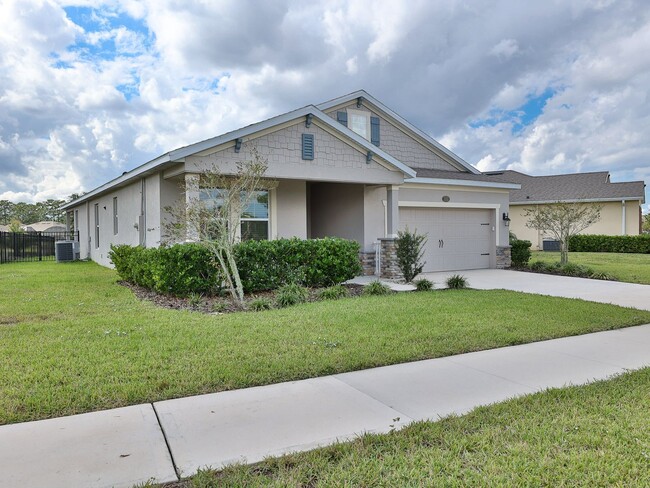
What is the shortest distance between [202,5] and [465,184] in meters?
9.75

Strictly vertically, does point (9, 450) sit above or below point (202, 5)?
below

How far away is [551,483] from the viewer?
2.79 m

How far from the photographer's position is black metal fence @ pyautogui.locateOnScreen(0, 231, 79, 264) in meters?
21.2

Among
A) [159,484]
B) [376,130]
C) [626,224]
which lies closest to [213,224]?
[159,484]

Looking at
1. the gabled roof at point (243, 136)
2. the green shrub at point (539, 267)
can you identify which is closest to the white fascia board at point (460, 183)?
the gabled roof at point (243, 136)

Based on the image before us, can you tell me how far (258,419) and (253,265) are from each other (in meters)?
6.65

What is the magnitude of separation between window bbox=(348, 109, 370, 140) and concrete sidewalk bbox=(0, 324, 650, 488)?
471 inches

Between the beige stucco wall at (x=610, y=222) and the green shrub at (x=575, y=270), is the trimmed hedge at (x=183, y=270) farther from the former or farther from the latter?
the beige stucco wall at (x=610, y=222)

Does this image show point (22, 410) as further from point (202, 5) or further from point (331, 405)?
point (202, 5)

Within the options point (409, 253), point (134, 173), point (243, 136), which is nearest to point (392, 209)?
point (409, 253)

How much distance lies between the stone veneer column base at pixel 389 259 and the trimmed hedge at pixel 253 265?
6.42 feet

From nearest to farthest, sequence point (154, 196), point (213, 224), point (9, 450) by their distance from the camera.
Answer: point (9, 450) → point (213, 224) → point (154, 196)

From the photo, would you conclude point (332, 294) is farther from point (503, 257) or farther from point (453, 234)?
point (503, 257)

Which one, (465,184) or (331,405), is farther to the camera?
(465,184)
